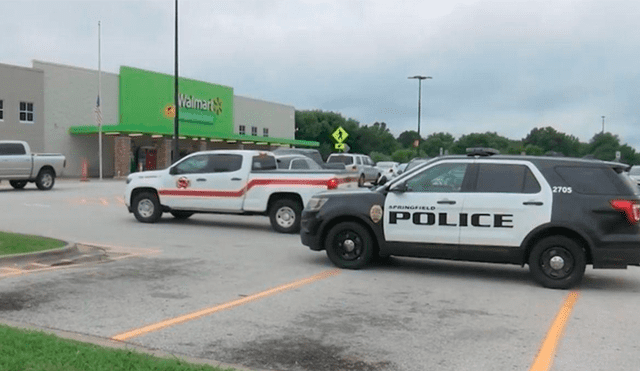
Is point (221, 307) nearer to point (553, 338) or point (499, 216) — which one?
point (553, 338)

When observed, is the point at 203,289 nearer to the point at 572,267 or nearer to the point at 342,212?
the point at 342,212

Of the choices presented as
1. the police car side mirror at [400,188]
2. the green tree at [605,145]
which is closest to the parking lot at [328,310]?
the police car side mirror at [400,188]

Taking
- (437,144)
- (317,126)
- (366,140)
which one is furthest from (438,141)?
(317,126)

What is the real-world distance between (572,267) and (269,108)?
5751 cm

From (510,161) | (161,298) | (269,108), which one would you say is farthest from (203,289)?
(269,108)

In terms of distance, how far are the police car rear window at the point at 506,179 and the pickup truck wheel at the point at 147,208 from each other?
9.15 m

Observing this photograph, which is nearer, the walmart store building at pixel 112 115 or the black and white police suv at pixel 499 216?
the black and white police suv at pixel 499 216

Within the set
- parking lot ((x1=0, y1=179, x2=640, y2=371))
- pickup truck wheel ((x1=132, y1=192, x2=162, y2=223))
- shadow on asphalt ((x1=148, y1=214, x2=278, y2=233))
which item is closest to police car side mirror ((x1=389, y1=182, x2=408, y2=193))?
parking lot ((x1=0, y1=179, x2=640, y2=371))

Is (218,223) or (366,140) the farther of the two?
(366,140)

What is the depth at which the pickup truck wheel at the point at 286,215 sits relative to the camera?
14375 mm

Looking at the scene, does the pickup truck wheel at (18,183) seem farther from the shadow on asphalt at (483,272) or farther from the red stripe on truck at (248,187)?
the shadow on asphalt at (483,272)

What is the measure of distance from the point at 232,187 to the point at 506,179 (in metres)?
7.50

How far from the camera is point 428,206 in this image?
9211 mm

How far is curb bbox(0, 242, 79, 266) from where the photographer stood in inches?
364
